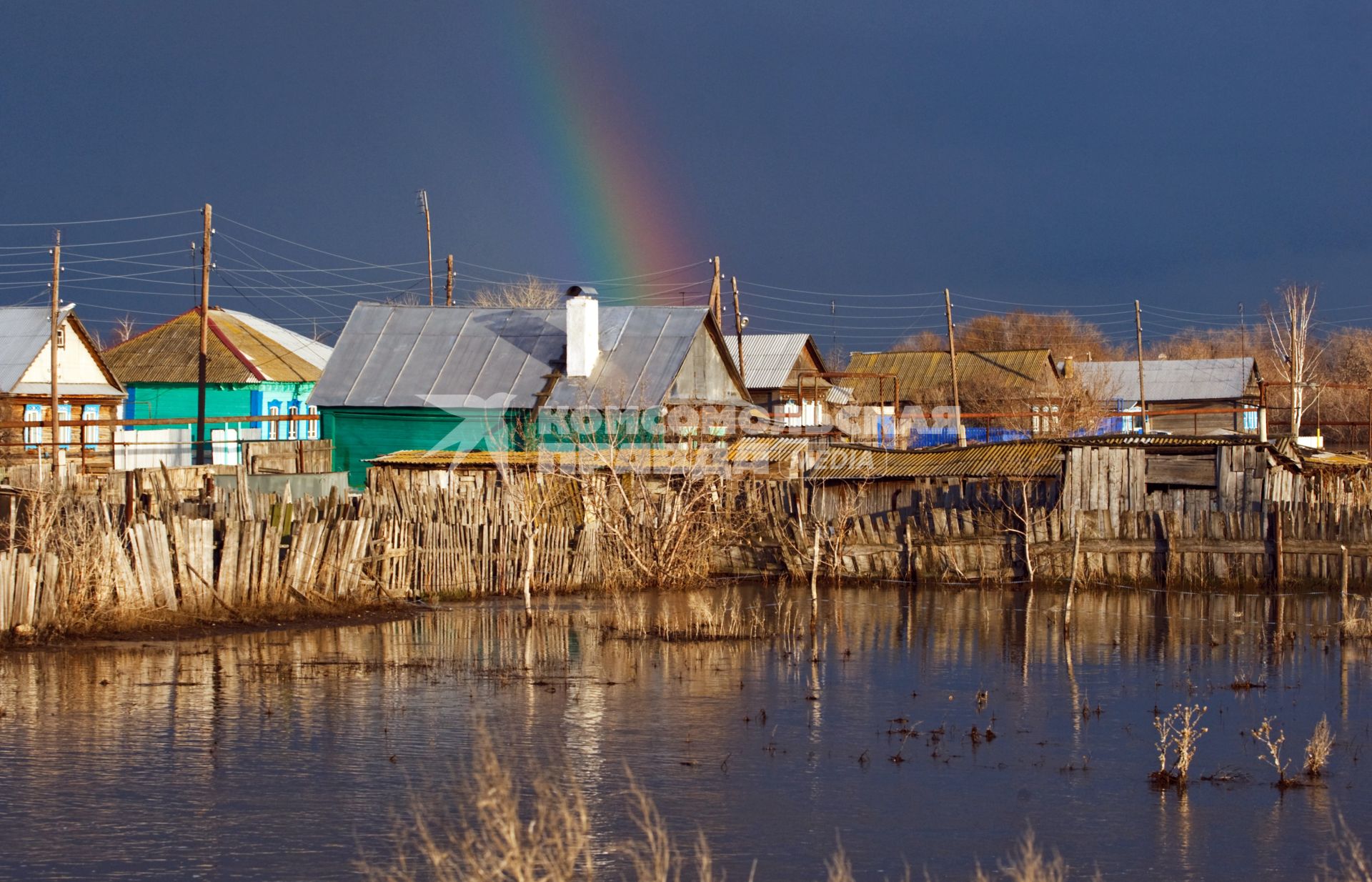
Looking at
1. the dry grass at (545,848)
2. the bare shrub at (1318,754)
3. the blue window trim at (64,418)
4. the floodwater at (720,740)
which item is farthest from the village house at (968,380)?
the dry grass at (545,848)

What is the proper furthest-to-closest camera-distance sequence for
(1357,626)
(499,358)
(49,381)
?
1. (49,381)
2. (499,358)
3. (1357,626)

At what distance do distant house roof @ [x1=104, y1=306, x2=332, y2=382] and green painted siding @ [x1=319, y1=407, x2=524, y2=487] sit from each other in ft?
55.4

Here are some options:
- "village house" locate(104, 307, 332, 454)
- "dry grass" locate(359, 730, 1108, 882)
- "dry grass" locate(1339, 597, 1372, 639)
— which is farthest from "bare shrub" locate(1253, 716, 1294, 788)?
"village house" locate(104, 307, 332, 454)

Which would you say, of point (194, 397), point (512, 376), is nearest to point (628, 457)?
point (512, 376)

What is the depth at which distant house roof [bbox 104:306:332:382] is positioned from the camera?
50.4 meters

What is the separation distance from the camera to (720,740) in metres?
12.2

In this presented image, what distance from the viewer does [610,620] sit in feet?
64.2

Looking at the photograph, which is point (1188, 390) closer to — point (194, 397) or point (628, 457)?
point (194, 397)

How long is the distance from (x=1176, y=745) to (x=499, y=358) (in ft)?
78.5

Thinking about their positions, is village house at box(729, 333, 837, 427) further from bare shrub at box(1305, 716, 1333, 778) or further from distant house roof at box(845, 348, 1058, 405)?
bare shrub at box(1305, 716, 1333, 778)

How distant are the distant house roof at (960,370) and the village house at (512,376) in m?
28.7

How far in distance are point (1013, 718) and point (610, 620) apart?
751 cm

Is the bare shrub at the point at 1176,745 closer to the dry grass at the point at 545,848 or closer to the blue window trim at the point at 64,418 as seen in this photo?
the dry grass at the point at 545,848

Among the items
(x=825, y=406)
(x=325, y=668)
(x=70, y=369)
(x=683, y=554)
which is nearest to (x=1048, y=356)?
(x=825, y=406)
